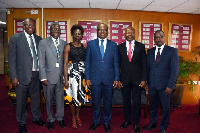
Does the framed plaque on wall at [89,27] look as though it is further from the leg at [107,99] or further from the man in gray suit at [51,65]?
the leg at [107,99]

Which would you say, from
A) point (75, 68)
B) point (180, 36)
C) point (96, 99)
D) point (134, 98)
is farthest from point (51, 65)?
point (180, 36)

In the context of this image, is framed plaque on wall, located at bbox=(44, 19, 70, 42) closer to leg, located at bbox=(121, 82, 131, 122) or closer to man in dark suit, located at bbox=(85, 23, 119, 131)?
man in dark suit, located at bbox=(85, 23, 119, 131)

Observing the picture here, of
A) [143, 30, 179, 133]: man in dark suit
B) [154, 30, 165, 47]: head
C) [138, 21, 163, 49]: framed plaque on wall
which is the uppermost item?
[138, 21, 163, 49]: framed plaque on wall

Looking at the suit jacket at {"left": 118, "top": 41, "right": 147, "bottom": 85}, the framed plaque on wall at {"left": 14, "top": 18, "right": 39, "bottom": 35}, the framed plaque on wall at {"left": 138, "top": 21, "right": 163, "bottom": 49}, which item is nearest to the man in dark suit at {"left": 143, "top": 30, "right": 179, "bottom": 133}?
the suit jacket at {"left": 118, "top": 41, "right": 147, "bottom": 85}

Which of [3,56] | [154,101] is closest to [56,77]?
[154,101]

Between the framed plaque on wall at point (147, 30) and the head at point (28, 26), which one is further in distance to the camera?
the framed plaque on wall at point (147, 30)

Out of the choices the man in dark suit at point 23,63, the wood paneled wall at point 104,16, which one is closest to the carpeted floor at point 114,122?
the man in dark suit at point 23,63

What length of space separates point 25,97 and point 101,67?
4.92 feet

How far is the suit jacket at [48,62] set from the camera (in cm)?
268

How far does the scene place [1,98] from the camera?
5.17m

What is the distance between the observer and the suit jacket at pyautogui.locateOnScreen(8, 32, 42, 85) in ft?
8.71

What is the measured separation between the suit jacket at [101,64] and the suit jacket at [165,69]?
0.63 metres

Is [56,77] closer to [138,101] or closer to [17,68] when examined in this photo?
[17,68]

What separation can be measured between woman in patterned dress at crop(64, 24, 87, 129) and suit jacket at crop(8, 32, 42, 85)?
25.7 inches
